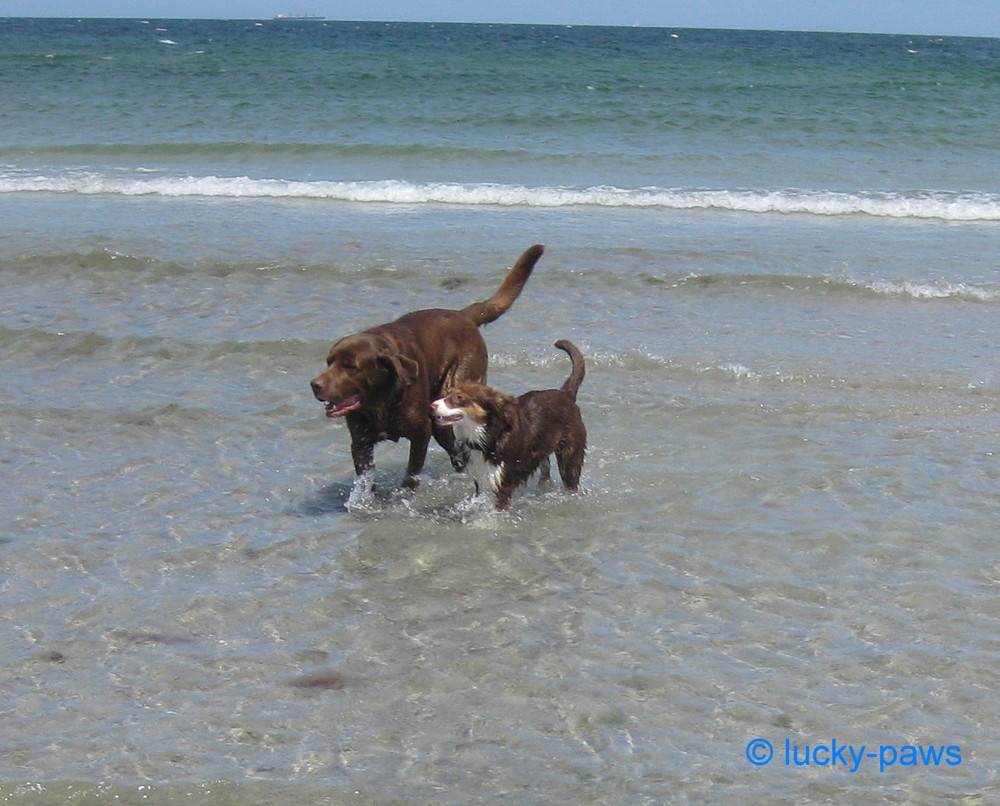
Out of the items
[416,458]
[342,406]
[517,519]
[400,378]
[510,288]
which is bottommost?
[517,519]

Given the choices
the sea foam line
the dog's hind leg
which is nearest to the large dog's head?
A: the dog's hind leg

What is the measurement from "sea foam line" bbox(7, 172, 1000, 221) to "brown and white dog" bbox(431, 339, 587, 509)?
36.1 feet

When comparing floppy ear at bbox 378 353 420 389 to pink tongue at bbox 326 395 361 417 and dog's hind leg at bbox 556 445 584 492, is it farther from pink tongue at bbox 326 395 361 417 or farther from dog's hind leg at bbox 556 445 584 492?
dog's hind leg at bbox 556 445 584 492

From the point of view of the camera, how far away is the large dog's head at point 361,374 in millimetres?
6930

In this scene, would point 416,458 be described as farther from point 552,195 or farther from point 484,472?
point 552,195

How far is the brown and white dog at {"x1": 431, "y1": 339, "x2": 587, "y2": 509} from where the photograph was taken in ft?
23.3

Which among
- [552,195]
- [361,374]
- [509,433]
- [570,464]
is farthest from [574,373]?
[552,195]

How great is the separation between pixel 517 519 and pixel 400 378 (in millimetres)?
1005

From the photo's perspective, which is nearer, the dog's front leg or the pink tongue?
the pink tongue

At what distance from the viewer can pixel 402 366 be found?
706 cm

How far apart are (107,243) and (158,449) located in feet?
21.6

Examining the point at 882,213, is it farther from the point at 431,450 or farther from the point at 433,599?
the point at 433,599

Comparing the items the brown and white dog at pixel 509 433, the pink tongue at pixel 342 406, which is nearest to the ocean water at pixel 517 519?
the brown and white dog at pixel 509 433

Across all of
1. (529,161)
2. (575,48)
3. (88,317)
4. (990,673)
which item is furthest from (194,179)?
(575,48)
